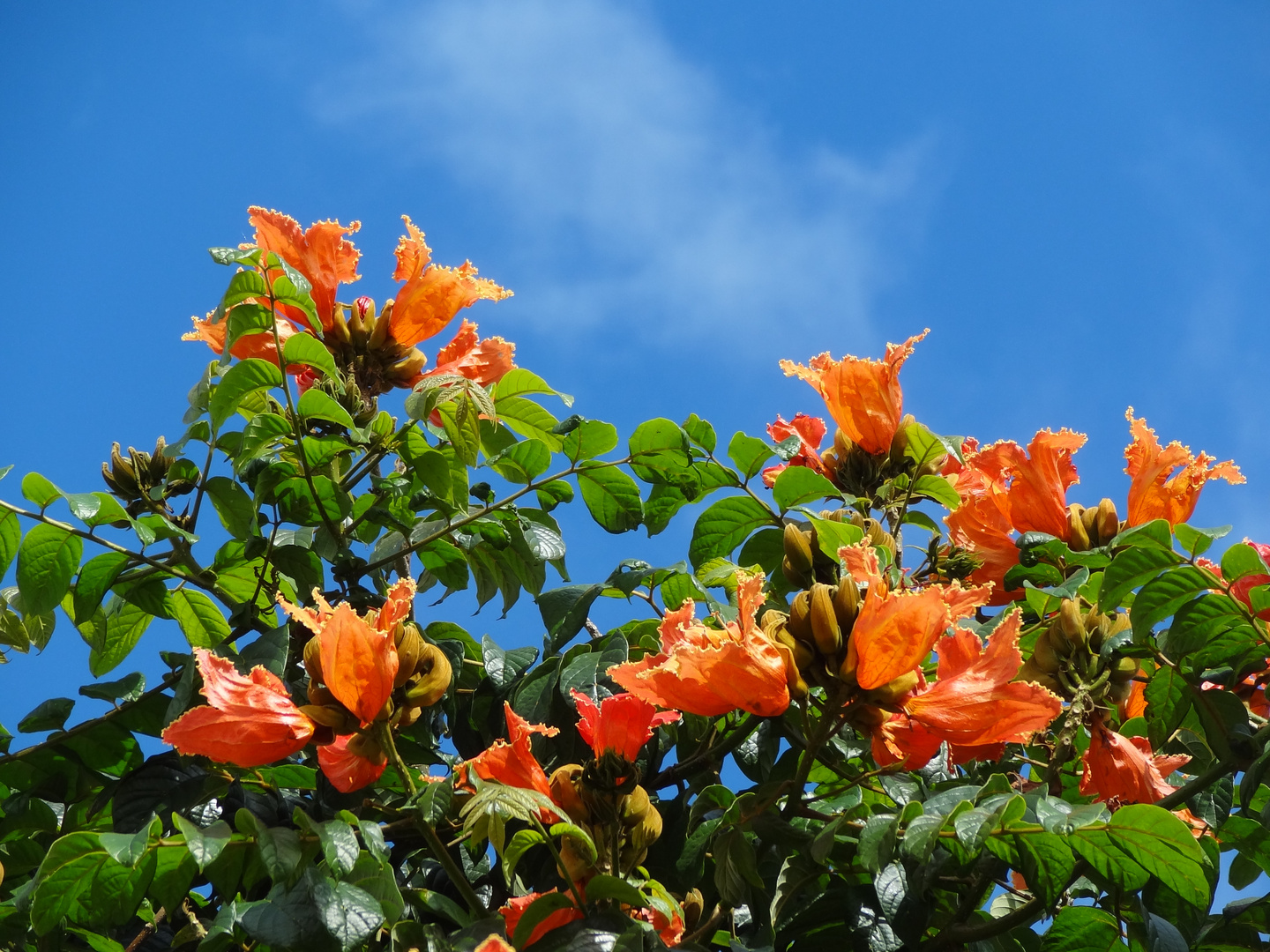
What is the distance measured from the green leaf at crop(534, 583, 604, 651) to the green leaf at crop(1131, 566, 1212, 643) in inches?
38.5

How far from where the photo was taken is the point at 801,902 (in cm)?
207

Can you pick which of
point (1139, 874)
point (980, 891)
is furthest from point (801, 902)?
point (1139, 874)

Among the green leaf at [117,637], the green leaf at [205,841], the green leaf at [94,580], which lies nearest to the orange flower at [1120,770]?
the green leaf at [205,841]

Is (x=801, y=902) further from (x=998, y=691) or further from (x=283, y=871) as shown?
(x=283, y=871)

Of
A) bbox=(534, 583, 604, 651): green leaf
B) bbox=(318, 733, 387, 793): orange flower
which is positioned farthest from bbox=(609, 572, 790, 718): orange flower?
bbox=(534, 583, 604, 651): green leaf

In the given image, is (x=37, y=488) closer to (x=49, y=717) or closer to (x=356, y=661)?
(x=49, y=717)

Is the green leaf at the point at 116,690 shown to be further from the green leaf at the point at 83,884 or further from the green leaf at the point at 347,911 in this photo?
the green leaf at the point at 347,911

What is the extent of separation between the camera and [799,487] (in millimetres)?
2418

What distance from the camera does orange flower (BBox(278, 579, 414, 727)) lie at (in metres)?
1.70

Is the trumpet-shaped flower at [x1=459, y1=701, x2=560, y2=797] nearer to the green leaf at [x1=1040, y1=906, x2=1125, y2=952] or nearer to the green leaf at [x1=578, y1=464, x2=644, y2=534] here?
the green leaf at [x1=578, y1=464, x2=644, y2=534]

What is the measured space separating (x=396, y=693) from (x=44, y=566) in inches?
31.9

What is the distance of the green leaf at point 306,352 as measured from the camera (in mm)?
2205

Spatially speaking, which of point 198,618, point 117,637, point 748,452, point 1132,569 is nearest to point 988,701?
point 1132,569

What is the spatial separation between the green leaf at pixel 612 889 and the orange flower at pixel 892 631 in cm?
42
